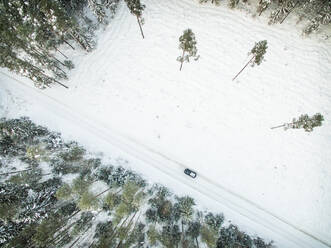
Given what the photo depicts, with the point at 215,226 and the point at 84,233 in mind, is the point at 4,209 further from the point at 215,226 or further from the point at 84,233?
the point at 215,226

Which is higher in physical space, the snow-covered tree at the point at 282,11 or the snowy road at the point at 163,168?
the snow-covered tree at the point at 282,11

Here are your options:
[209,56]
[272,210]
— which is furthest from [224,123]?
[272,210]

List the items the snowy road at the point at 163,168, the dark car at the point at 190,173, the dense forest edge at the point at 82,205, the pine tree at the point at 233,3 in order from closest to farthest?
the dense forest edge at the point at 82,205 → the snowy road at the point at 163,168 → the dark car at the point at 190,173 → the pine tree at the point at 233,3

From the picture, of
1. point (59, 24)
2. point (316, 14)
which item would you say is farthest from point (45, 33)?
point (316, 14)

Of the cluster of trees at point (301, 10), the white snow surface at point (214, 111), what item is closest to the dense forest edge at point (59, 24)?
the cluster of trees at point (301, 10)

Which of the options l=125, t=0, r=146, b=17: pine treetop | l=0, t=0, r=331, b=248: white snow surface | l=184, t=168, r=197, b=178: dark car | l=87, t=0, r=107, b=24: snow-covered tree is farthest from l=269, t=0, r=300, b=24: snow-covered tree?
l=184, t=168, r=197, b=178: dark car

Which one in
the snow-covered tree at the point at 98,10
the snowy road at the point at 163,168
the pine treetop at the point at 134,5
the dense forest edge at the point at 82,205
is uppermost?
the pine treetop at the point at 134,5

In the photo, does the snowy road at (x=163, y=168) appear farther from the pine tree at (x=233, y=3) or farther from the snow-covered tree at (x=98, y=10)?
the pine tree at (x=233, y=3)
